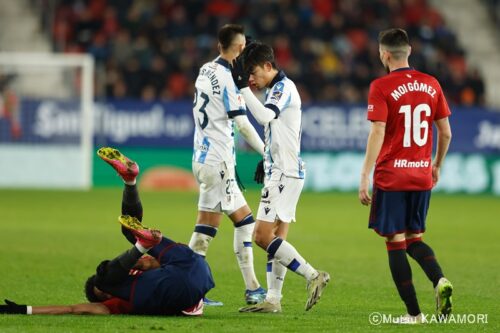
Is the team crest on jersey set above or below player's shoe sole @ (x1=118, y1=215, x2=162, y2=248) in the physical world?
above

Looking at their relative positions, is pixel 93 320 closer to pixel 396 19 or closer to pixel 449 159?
pixel 449 159

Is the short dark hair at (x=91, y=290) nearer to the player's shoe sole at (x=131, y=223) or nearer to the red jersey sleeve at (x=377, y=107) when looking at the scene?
the player's shoe sole at (x=131, y=223)

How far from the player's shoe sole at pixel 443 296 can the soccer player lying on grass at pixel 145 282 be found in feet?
5.70

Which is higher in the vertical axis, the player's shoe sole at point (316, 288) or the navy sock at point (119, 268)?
the navy sock at point (119, 268)

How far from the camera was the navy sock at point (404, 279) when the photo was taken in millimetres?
8086

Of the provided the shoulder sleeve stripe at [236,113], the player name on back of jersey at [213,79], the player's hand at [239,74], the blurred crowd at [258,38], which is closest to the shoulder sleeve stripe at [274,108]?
the player's hand at [239,74]

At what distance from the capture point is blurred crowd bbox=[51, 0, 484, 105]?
25859 millimetres

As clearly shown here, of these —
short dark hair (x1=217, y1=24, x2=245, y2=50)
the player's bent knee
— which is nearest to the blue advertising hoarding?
short dark hair (x1=217, y1=24, x2=245, y2=50)

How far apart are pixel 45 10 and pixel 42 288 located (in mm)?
18651

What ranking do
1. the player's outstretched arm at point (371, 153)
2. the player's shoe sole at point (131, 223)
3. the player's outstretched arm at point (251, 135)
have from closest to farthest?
the player's outstretched arm at point (371, 153)
the player's shoe sole at point (131, 223)
the player's outstretched arm at point (251, 135)

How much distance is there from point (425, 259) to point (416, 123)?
1041 millimetres

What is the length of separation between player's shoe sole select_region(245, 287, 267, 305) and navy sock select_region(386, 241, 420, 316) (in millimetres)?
1610

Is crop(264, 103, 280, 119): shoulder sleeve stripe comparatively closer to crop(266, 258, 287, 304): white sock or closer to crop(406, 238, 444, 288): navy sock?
crop(266, 258, 287, 304): white sock

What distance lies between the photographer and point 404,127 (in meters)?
8.19
